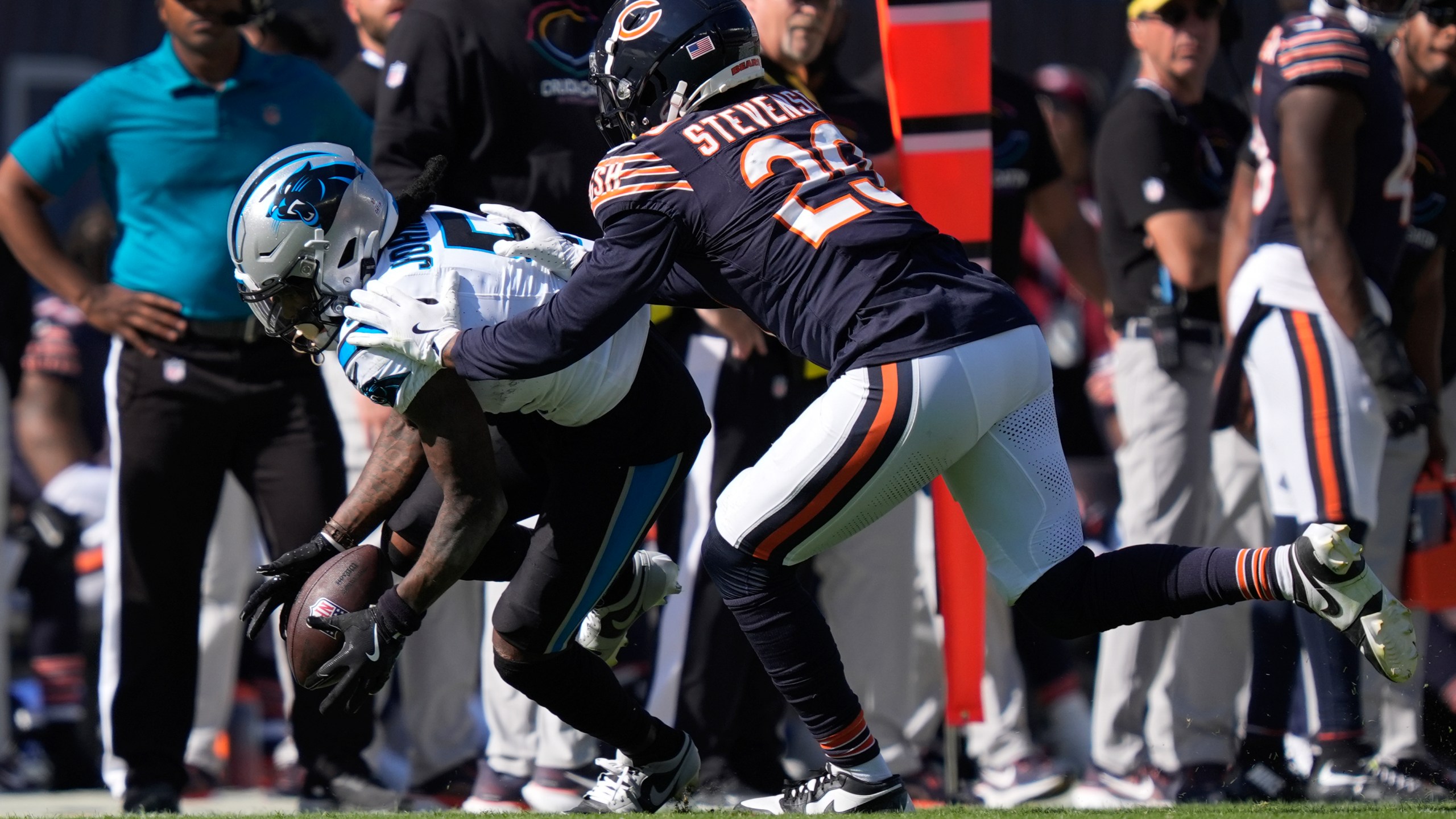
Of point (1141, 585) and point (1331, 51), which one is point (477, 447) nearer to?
point (1141, 585)

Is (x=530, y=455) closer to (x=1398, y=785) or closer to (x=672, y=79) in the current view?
(x=672, y=79)

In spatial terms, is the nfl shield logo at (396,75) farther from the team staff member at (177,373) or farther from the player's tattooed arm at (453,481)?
the player's tattooed arm at (453,481)

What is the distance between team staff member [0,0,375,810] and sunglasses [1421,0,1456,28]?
3.31 metres

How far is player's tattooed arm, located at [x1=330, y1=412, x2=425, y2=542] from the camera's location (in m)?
3.89

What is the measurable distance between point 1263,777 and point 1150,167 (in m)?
1.89

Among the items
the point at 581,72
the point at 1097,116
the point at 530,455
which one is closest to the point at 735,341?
the point at 581,72

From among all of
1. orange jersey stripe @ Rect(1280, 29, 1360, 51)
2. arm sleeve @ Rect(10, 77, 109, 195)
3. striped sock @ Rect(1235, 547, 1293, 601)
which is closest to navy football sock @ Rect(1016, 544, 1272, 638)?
striped sock @ Rect(1235, 547, 1293, 601)

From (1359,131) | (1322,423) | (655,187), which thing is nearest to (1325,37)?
(1359,131)

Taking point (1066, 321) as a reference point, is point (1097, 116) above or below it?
above

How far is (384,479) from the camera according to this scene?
391cm

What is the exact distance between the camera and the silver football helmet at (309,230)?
3643 mm

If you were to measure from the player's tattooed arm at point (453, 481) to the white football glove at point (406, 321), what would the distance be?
73 mm

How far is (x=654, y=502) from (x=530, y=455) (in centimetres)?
30

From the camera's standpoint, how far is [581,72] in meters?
4.93
